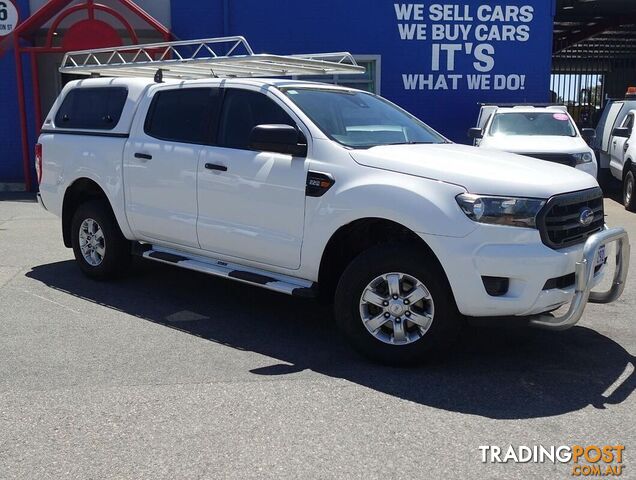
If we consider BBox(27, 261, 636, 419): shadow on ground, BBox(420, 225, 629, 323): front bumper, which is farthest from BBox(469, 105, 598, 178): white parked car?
BBox(420, 225, 629, 323): front bumper

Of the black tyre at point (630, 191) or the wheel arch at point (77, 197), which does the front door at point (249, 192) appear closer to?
the wheel arch at point (77, 197)

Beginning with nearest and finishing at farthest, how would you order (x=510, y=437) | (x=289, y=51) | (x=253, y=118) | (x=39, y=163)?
1. (x=510, y=437)
2. (x=253, y=118)
3. (x=39, y=163)
4. (x=289, y=51)

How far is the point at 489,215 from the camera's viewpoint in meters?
4.20

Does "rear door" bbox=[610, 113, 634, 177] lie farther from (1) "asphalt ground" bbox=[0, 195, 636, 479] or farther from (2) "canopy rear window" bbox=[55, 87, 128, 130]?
(2) "canopy rear window" bbox=[55, 87, 128, 130]

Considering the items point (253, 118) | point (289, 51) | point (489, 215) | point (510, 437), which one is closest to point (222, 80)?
point (253, 118)

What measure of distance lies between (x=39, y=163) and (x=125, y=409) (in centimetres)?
423

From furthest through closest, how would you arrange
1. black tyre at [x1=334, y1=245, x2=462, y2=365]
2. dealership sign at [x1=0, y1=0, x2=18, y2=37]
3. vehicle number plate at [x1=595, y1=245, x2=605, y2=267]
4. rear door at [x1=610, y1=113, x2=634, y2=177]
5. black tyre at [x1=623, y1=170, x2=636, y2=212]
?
dealership sign at [x1=0, y1=0, x2=18, y2=37]
rear door at [x1=610, y1=113, x2=634, y2=177]
black tyre at [x1=623, y1=170, x2=636, y2=212]
vehicle number plate at [x1=595, y1=245, x2=605, y2=267]
black tyre at [x1=334, y1=245, x2=462, y2=365]

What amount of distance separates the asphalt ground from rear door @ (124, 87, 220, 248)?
73 centimetres

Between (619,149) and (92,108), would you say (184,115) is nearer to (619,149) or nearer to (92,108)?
(92,108)

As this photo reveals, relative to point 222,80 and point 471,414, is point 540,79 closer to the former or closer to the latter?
point 222,80

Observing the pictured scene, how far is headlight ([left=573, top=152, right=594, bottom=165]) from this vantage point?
11359mm

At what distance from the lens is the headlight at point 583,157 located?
37.3 feet

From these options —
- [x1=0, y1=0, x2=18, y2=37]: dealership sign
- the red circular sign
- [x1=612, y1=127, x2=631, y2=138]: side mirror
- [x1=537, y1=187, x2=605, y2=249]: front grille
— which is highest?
[x1=0, y1=0, x2=18, y2=37]: dealership sign

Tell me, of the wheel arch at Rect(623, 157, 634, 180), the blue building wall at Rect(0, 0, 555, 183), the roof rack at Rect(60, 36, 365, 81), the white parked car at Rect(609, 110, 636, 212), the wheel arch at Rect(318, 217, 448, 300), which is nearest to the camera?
the wheel arch at Rect(318, 217, 448, 300)
